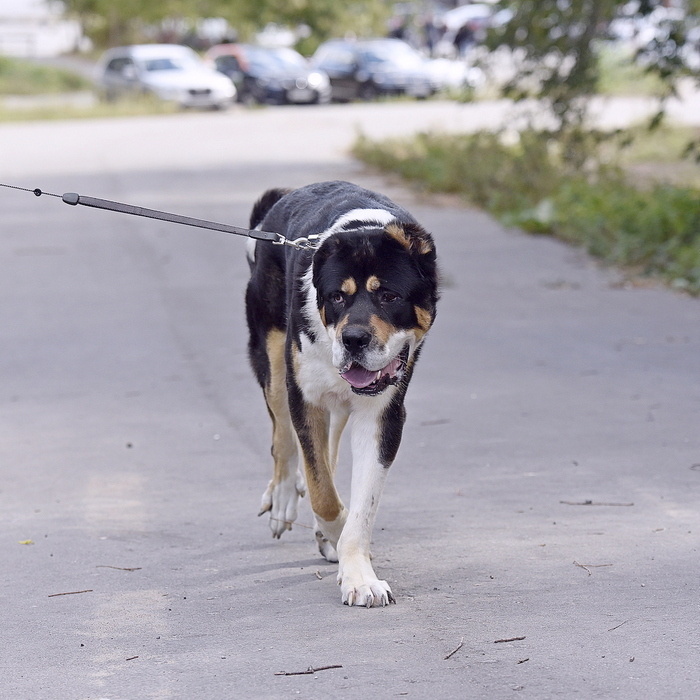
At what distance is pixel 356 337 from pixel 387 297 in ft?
0.81

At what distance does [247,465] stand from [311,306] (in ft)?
6.56

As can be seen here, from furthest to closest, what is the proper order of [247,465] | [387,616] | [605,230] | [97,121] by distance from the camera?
[97,121] < [605,230] < [247,465] < [387,616]

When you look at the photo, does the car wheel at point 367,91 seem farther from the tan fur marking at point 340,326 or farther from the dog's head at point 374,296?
the tan fur marking at point 340,326

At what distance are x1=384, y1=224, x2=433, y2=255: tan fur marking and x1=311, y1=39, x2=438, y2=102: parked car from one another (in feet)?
106

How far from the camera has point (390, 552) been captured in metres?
5.18

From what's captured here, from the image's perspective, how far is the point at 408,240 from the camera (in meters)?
4.58

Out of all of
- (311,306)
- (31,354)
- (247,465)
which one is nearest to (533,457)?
(247,465)

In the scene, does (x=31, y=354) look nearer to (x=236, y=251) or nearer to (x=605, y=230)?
(x=236, y=251)

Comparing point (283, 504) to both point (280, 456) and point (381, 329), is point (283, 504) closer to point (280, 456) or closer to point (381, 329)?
point (280, 456)

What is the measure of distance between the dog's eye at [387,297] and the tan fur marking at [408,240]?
0.18 m

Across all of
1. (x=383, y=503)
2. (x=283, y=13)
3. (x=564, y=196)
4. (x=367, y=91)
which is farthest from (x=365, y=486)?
(x=283, y=13)

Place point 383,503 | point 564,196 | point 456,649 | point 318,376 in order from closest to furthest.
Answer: point 456,649 < point 318,376 < point 383,503 < point 564,196

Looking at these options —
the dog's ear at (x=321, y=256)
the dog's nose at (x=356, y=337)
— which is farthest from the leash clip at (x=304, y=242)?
the dog's nose at (x=356, y=337)

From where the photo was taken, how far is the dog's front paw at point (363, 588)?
4531 mm
